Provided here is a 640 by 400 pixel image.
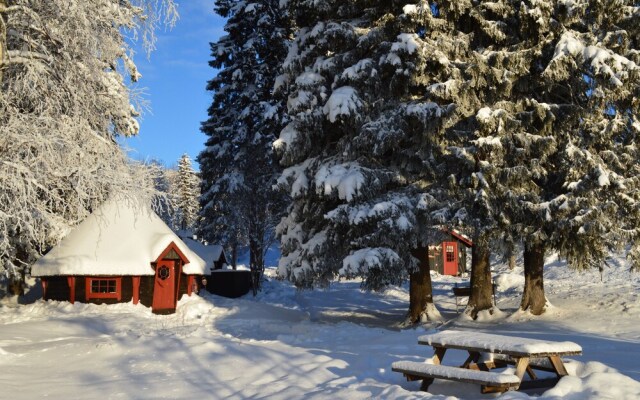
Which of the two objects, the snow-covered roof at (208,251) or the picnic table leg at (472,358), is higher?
the snow-covered roof at (208,251)

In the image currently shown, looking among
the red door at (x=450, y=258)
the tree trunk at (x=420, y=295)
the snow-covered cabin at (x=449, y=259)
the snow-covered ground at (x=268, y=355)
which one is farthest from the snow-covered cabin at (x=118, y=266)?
the red door at (x=450, y=258)

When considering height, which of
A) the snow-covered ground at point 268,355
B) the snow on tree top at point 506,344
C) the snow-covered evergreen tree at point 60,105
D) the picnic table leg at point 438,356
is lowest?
the snow-covered ground at point 268,355

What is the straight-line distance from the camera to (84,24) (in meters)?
10.1

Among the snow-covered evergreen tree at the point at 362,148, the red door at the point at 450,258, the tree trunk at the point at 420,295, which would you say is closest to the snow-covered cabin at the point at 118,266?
the snow-covered evergreen tree at the point at 362,148

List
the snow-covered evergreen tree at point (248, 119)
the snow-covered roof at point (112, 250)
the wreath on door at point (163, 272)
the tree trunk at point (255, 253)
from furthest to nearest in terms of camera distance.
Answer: the tree trunk at point (255, 253) → the snow-covered evergreen tree at point (248, 119) → the wreath on door at point (163, 272) → the snow-covered roof at point (112, 250)

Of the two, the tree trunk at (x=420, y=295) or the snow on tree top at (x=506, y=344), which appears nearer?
the snow on tree top at (x=506, y=344)

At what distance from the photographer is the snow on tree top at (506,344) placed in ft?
21.6

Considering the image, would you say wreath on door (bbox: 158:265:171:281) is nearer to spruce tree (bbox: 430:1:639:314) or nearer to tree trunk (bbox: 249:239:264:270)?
tree trunk (bbox: 249:239:264:270)

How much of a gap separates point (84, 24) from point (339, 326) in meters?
9.87

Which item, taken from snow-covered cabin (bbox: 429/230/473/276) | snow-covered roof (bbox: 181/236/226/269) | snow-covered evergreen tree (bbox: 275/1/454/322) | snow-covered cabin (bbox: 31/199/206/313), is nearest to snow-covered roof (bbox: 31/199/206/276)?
snow-covered cabin (bbox: 31/199/206/313)

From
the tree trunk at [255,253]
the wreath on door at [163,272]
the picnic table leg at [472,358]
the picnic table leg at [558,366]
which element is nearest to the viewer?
the picnic table leg at [558,366]

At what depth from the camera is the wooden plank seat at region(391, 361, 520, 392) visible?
6.28m

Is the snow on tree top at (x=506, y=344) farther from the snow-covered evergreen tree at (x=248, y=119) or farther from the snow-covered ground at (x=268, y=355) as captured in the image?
the snow-covered evergreen tree at (x=248, y=119)

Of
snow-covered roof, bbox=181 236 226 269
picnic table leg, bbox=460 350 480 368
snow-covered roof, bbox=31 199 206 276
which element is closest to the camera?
picnic table leg, bbox=460 350 480 368
